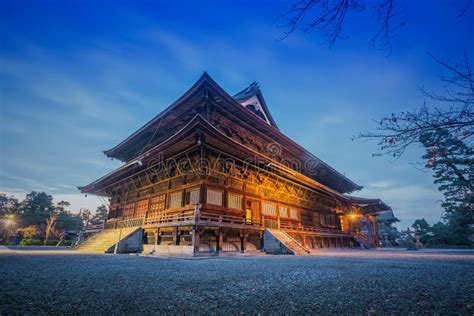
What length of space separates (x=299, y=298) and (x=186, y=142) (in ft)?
30.5

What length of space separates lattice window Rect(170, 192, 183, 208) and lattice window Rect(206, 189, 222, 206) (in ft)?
6.49

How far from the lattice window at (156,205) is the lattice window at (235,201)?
460 centimetres

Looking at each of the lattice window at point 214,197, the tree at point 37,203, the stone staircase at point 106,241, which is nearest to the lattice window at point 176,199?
the lattice window at point 214,197

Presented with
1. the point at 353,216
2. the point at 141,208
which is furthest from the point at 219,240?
the point at 353,216

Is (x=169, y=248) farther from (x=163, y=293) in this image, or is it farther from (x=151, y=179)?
(x=163, y=293)

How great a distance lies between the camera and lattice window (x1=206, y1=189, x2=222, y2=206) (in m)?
12.2

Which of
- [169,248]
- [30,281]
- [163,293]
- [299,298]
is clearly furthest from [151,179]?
[299,298]

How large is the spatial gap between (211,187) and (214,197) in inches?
25.0

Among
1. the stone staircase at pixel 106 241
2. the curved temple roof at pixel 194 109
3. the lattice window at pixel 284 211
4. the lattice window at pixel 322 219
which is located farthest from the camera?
the lattice window at pixel 322 219

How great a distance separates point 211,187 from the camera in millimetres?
12422

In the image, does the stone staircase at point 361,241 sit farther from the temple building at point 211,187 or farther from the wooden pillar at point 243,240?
the wooden pillar at point 243,240

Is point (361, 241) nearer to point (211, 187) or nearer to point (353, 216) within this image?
point (353, 216)

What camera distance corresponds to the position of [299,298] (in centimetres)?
263

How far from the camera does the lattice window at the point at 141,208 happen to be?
1623 cm
